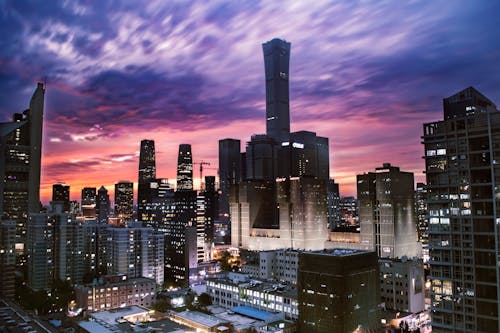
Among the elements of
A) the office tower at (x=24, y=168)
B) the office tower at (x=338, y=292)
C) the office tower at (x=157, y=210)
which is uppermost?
the office tower at (x=24, y=168)

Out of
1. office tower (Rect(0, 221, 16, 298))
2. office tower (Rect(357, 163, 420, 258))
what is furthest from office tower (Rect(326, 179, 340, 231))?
office tower (Rect(0, 221, 16, 298))

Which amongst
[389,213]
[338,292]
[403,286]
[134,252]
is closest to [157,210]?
[134,252]

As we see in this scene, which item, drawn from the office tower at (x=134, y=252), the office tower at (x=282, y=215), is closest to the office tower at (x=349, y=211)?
the office tower at (x=282, y=215)

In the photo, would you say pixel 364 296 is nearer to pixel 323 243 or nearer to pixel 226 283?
pixel 226 283

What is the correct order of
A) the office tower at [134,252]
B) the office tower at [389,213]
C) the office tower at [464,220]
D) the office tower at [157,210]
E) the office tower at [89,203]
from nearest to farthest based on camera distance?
the office tower at [464,220] < the office tower at [134,252] < the office tower at [389,213] < the office tower at [157,210] < the office tower at [89,203]

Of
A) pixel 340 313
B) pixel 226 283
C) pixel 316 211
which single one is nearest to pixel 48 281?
pixel 226 283

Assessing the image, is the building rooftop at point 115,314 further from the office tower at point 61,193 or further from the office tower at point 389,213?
the office tower at point 61,193

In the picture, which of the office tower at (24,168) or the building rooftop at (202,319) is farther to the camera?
the office tower at (24,168)

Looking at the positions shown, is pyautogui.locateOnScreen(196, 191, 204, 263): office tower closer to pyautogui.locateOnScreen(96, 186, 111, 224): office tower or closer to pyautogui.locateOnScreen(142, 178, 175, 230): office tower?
pyautogui.locateOnScreen(142, 178, 175, 230): office tower
